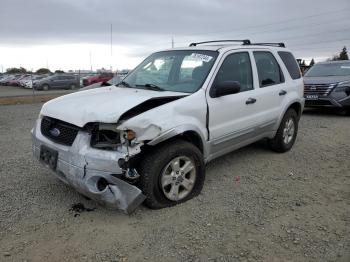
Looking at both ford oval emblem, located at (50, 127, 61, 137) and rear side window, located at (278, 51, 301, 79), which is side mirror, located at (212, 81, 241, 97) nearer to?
ford oval emblem, located at (50, 127, 61, 137)

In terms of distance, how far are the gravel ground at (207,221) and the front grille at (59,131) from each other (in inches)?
29.7

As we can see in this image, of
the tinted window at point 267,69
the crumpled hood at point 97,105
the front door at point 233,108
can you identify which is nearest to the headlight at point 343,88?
the tinted window at point 267,69

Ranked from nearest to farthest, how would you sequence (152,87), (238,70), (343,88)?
(152,87) < (238,70) < (343,88)

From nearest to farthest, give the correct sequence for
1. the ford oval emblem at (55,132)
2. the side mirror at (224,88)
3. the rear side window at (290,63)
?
the ford oval emblem at (55,132), the side mirror at (224,88), the rear side window at (290,63)

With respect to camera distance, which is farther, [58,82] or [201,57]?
[58,82]

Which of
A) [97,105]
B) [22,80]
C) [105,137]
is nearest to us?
[105,137]

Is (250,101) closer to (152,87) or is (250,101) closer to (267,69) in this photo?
(267,69)

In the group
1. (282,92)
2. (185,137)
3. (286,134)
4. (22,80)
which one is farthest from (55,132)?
(22,80)

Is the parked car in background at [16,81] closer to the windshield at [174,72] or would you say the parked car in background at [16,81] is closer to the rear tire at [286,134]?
the windshield at [174,72]

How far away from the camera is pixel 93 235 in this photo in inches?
145

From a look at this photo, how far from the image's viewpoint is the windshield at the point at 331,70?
456 inches

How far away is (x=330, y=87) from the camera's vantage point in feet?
35.7

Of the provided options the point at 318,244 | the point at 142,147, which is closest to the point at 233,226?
the point at 318,244

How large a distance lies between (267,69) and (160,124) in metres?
2.71
